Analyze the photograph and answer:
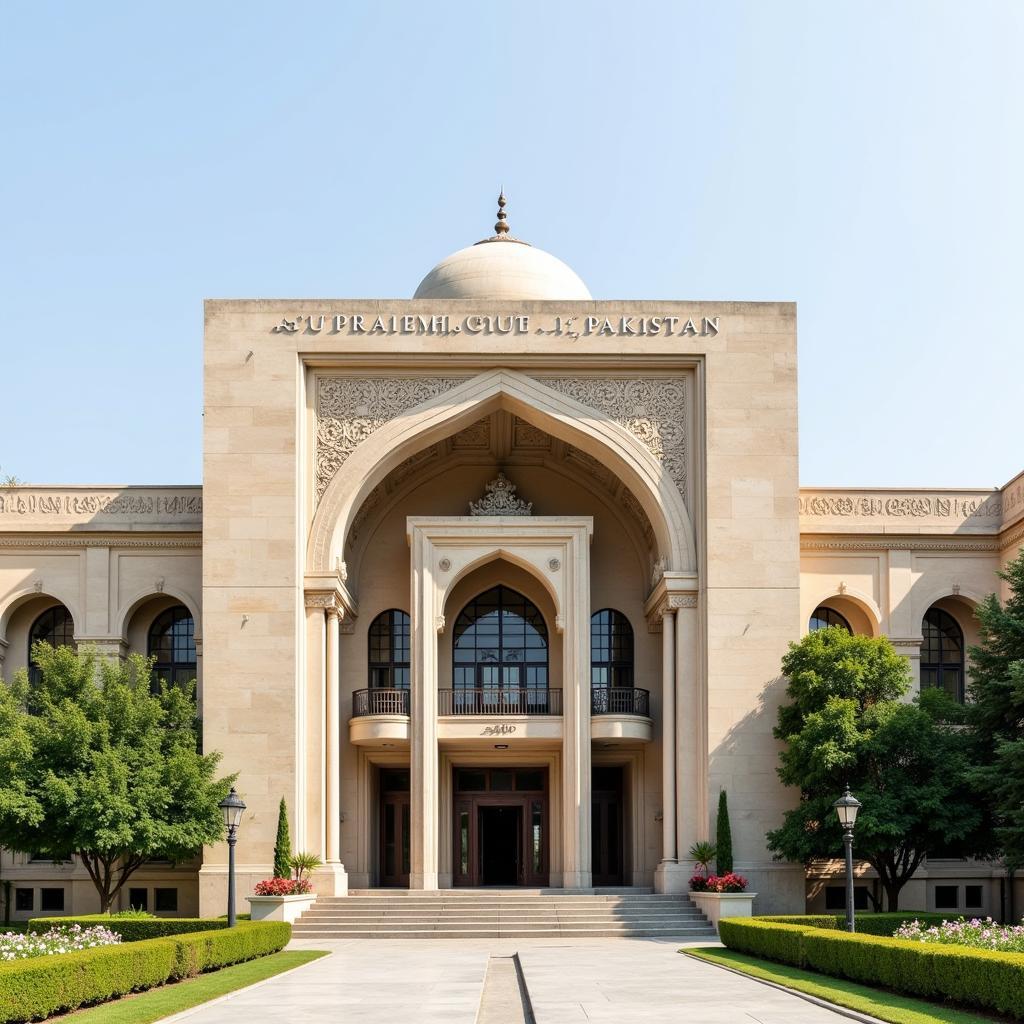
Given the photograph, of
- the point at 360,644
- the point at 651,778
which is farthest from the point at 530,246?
the point at 651,778

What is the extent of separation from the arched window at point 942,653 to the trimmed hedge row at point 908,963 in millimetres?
13405

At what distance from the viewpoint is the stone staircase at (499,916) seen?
27.0 m

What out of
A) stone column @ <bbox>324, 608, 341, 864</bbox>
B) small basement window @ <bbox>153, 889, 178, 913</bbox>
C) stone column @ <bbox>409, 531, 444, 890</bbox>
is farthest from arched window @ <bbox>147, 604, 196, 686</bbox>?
stone column @ <bbox>409, 531, 444, 890</bbox>

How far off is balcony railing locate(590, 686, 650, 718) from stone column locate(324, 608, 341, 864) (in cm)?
600

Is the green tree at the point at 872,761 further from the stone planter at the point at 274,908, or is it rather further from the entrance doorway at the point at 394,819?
the entrance doorway at the point at 394,819

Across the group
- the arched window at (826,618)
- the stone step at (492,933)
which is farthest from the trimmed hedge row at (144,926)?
the arched window at (826,618)

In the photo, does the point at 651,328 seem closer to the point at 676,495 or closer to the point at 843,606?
the point at 676,495

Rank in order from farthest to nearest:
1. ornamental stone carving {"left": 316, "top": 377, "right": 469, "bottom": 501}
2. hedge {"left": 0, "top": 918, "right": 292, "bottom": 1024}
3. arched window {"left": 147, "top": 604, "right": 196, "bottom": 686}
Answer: arched window {"left": 147, "top": 604, "right": 196, "bottom": 686} → ornamental stone carving {"left": 316, "top": 377, "right": 469, "bottom": 501} → hedge {"left": 0, "top": 918, "right": 292, "bottom": 1024}

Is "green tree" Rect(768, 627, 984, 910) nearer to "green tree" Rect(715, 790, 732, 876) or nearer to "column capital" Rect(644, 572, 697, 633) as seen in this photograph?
"green tree" Rect(715, 790, 732, 876)

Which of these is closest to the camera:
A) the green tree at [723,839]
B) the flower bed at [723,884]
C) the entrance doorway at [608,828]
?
the flower bed at [723,884]

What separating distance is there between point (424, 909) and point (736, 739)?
7154mm

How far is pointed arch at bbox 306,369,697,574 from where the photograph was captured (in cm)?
3091

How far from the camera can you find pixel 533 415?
104ft

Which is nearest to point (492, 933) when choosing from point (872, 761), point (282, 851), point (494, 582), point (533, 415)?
point (282, 851)
